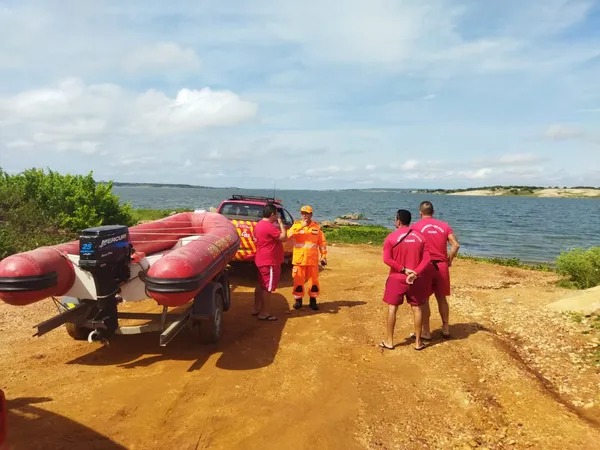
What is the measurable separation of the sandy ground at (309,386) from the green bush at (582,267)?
12.3 ft

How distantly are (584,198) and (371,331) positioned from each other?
212 metres

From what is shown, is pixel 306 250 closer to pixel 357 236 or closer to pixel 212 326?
pixel 212 326

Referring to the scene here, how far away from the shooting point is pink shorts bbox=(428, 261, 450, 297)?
20.3ft

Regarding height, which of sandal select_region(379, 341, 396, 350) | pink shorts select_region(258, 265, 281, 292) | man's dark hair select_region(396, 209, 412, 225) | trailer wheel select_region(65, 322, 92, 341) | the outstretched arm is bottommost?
sandal select_region(379, 341, 396, 350)

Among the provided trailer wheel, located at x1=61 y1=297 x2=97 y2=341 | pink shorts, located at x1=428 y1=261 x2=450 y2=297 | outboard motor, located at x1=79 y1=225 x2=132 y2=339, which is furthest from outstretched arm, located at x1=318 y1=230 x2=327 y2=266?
trailer wheel, located at x1=61 y1=297 x2=97 y2=341

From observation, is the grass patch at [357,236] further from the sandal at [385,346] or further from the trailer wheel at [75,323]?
the trailer wheel at [75,323]

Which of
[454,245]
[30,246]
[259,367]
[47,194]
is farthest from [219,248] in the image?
[47,194]

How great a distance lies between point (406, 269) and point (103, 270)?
3.77m

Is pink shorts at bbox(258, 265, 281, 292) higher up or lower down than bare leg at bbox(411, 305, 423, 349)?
higher up

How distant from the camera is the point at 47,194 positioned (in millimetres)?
13898

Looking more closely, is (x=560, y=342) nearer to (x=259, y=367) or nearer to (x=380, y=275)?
(x=259, y=367)

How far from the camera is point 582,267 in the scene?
1048 centimetres

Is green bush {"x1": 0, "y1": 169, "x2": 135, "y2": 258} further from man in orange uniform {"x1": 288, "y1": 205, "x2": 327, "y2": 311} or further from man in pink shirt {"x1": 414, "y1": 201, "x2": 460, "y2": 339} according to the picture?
man in pink shirt {"x1": 414, "y1": 201, "x2": 460, "y2": 339}

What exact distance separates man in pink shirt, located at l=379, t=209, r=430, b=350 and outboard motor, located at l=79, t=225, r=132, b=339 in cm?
333
